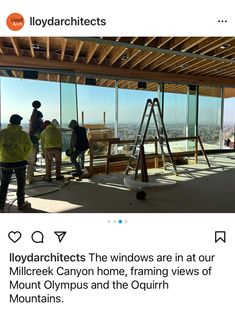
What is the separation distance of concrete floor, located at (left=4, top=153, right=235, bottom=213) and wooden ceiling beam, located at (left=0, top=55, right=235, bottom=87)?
223cm

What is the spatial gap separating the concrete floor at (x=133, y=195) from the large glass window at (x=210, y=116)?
3.16 m

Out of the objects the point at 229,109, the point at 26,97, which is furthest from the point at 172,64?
the point at 229,109

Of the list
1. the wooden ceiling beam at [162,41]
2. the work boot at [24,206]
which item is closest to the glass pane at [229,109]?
the wooden ceiling beam at [162,41]

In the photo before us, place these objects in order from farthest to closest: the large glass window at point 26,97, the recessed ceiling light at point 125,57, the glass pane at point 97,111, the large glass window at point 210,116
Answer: the large glass window at point 210,116, the glass pane at point 97,111, the recessed ceiling light at point 125,57, the large glass window at point 26,97

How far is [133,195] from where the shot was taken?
3713mm

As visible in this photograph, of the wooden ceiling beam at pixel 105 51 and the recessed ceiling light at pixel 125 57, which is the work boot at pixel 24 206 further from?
the recessed ceiling light at pixel 125 57
